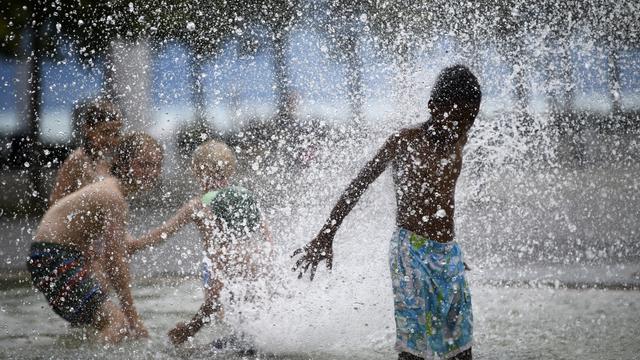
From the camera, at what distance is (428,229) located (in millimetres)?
2818

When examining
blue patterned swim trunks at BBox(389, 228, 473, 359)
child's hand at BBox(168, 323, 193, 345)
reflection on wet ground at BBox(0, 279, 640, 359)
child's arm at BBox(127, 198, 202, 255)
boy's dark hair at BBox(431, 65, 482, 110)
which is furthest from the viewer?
child's arm at BBox(127, 198, 202, 255)

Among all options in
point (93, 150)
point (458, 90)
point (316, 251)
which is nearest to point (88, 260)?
point (93, 150)

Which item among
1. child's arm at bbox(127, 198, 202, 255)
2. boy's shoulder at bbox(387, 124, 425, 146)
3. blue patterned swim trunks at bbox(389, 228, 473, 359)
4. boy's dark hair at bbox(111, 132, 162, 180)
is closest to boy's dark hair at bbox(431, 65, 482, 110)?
boy's shoulder at bbox(387, 124, 425, 146)

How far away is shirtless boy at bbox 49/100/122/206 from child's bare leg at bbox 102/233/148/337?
0.69 m

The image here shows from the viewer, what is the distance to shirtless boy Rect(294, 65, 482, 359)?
278cm

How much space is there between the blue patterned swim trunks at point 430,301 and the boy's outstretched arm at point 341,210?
0.90 feet

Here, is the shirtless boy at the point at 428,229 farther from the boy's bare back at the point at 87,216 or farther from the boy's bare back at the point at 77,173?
the boy's bare back at the point at 77,173

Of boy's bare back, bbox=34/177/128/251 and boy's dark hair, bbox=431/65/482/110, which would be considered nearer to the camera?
boy's dark hair, bbox=431/65/482/110

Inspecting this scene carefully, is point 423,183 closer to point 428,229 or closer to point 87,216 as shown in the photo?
point 428,229

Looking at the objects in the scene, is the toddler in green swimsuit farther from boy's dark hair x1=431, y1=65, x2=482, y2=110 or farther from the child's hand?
boy's dark hair x1=431, y1=65, x2=482, y2=110

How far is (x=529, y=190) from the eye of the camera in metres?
13.8

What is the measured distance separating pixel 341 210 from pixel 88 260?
6.08ft

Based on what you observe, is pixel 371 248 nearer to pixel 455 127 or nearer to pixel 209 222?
pixel 209 222

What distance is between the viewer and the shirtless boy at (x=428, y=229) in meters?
2.78
